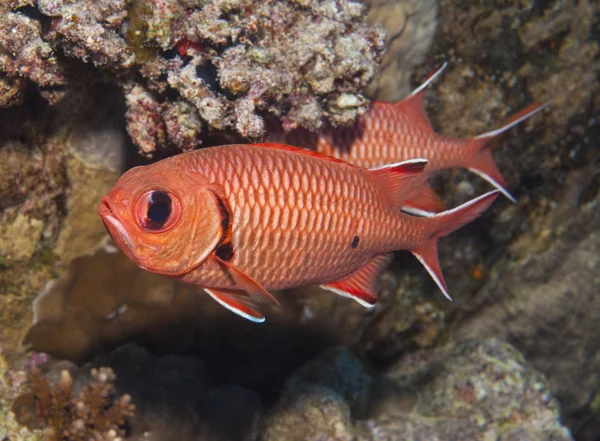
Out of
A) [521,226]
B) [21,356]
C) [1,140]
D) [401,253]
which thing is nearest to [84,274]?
[21,356]

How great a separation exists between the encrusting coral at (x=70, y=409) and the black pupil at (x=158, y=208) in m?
2.15

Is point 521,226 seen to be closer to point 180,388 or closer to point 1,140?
point 180,388

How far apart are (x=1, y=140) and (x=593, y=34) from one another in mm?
5744

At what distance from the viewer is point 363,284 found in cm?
309

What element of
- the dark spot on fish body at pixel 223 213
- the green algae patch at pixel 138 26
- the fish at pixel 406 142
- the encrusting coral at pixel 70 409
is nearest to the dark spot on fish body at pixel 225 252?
the dark spot on fish body at pixel 223 213

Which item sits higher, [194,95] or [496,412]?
[194,95]

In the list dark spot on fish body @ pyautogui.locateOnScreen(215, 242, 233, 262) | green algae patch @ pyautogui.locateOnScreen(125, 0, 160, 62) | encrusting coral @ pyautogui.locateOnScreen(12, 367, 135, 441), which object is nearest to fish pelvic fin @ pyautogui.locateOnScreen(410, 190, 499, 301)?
dark spot on fish body @ pyautogui.locateOnScreen(215, 242, 233, 262)

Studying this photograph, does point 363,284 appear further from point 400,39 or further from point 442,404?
point 400,39

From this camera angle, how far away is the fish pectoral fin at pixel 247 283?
229cm

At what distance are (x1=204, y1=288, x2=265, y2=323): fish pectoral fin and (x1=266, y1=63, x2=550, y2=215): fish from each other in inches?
51.4

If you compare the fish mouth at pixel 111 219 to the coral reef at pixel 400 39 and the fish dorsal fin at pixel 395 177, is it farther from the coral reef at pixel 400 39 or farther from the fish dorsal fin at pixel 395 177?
the coral reef at pixel 400 39

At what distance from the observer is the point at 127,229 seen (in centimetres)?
221

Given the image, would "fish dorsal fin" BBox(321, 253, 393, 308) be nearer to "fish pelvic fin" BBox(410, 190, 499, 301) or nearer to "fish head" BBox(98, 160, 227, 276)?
"fish pelvic fin" BBox(410, 190, 499, 301)

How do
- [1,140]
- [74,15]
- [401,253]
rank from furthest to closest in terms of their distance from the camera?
[401,253]
[1,140]
[74,15]
